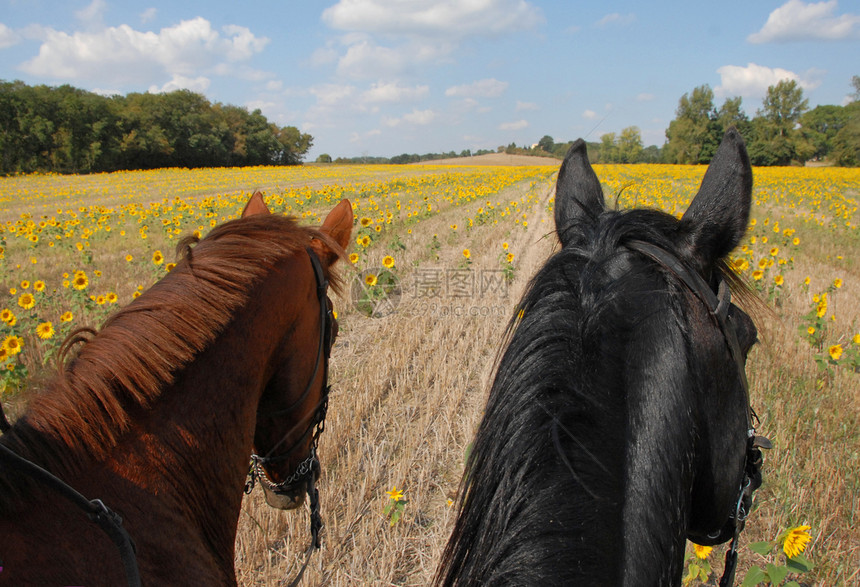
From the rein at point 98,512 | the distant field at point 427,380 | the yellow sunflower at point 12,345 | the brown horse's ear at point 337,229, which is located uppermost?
the brown horse's ear at point 337,229

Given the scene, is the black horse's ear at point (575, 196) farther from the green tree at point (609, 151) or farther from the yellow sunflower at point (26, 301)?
the green tree at point (609, 151)

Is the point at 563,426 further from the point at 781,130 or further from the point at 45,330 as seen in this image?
the point at 781,130

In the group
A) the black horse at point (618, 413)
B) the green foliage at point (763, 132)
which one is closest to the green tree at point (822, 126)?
the green foliage at point (763, 132)

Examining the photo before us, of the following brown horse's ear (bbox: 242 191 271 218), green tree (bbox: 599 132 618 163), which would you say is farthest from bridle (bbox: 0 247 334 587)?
green tree (bbox: 599 132 618 163)

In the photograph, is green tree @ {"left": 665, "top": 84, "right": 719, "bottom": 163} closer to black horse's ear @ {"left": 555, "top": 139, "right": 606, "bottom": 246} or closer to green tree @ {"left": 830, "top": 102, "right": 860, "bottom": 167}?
green tree @ {"left": 830, "top": 102, "right": 860, "bottom": 167}

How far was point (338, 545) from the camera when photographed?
2.85 m

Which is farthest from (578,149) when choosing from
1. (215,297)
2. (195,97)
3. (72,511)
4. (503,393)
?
(195,97)

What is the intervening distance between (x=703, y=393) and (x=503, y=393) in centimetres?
40

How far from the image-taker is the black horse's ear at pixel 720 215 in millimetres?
1077

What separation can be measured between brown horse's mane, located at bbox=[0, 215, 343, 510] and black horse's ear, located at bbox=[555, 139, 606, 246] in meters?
0.93

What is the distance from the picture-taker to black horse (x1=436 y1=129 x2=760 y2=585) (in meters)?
0.78

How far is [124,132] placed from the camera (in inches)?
2044

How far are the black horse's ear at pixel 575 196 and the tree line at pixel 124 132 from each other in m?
57.3

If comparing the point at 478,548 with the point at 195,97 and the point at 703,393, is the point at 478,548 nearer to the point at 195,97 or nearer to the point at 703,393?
the point at 703,393
